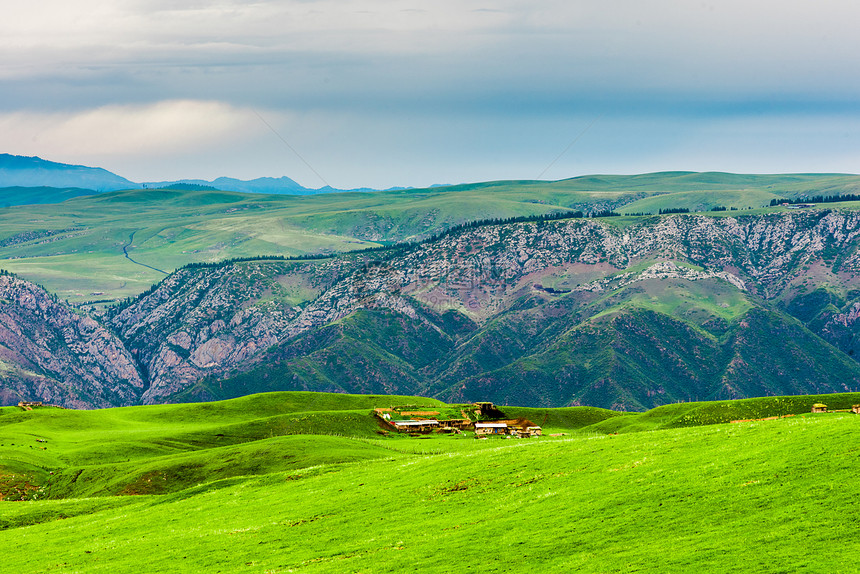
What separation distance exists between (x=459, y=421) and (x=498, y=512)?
102745 mm

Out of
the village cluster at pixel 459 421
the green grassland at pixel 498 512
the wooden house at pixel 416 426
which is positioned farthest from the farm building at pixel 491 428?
the green grassland at pixel 498 512

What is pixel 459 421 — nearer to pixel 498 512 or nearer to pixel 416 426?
pixel 416 426

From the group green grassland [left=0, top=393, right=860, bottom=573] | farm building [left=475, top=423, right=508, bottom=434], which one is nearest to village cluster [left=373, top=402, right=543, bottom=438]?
farm building [left=475, top=423, right=508, bottom=434]

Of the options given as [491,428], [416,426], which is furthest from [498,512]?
[416,426]

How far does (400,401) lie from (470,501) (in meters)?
133

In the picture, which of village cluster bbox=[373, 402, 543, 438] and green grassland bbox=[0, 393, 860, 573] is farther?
village cluster bbox=[373, 402, 543, 438]

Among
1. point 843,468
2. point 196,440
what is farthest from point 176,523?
point 196,440

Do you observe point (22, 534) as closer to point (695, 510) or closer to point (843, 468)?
point (695, 510)

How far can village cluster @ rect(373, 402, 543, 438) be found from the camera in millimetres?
145375

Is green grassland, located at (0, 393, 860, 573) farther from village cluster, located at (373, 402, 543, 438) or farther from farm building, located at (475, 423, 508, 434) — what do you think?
village cluster, located at (373, 402, 543, 438)

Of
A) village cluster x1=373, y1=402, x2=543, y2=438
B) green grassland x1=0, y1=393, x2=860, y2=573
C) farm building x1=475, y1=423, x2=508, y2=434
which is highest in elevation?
green grassland x1=0, y1=393, x2=860, y2=573

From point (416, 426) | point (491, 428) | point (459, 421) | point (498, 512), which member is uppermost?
point (498, 512)

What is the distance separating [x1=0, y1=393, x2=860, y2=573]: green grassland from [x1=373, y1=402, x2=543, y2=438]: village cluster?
39572 millimetres

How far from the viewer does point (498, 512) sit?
186 feet
